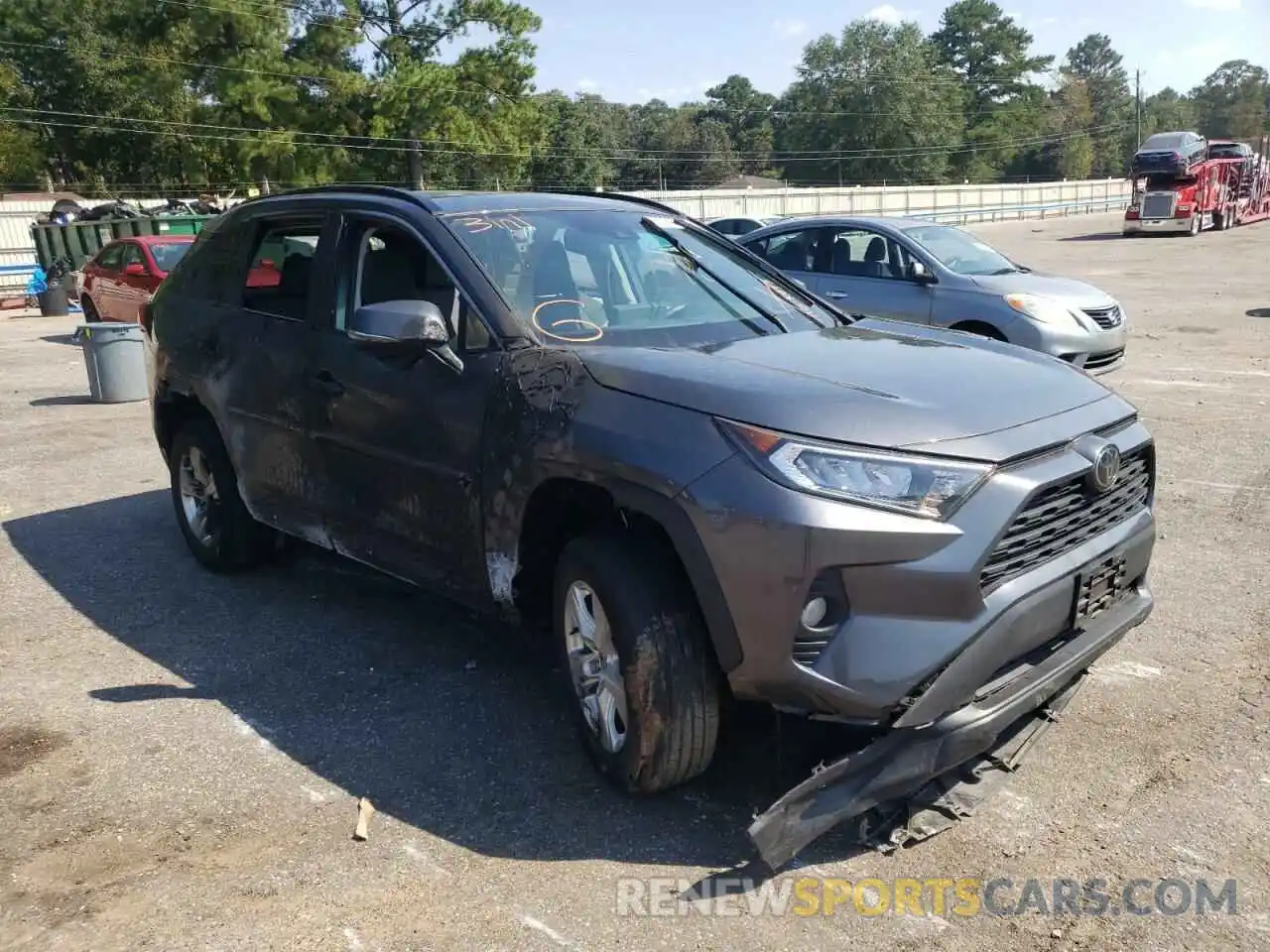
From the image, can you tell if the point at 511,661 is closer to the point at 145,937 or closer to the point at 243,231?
the point at 145,937

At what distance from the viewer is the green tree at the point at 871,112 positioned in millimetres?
94438

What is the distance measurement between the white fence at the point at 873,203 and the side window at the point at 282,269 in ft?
89.3

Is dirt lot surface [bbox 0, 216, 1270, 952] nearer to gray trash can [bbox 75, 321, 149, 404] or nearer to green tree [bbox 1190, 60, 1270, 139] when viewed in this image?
gray trash can [bbox 75, 321, 149, 404]

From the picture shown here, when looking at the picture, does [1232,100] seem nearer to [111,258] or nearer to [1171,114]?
[1171,114]

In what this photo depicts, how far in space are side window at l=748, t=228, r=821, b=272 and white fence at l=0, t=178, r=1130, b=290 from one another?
2467 cm

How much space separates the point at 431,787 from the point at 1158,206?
3604cm

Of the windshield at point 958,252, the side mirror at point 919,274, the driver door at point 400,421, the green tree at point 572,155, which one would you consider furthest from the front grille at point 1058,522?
the green tree at point 572,155

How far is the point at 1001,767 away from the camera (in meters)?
3.42

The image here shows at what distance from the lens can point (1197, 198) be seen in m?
34.2

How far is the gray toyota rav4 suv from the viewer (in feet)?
9.35

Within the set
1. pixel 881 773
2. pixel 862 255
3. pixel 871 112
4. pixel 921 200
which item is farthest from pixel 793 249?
pixel 871 112

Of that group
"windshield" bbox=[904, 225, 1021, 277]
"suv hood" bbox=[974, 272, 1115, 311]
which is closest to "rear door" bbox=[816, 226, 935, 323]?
"windshield" bbox=[904, 225, 1021, 277]

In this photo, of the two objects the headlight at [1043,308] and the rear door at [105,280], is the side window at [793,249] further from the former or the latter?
the rear door at [105,280]

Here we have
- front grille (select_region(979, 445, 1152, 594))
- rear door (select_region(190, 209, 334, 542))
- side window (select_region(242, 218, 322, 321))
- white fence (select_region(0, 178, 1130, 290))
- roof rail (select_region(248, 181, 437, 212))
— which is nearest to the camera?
front grille (select_region(979, 445, 1152, 594))
